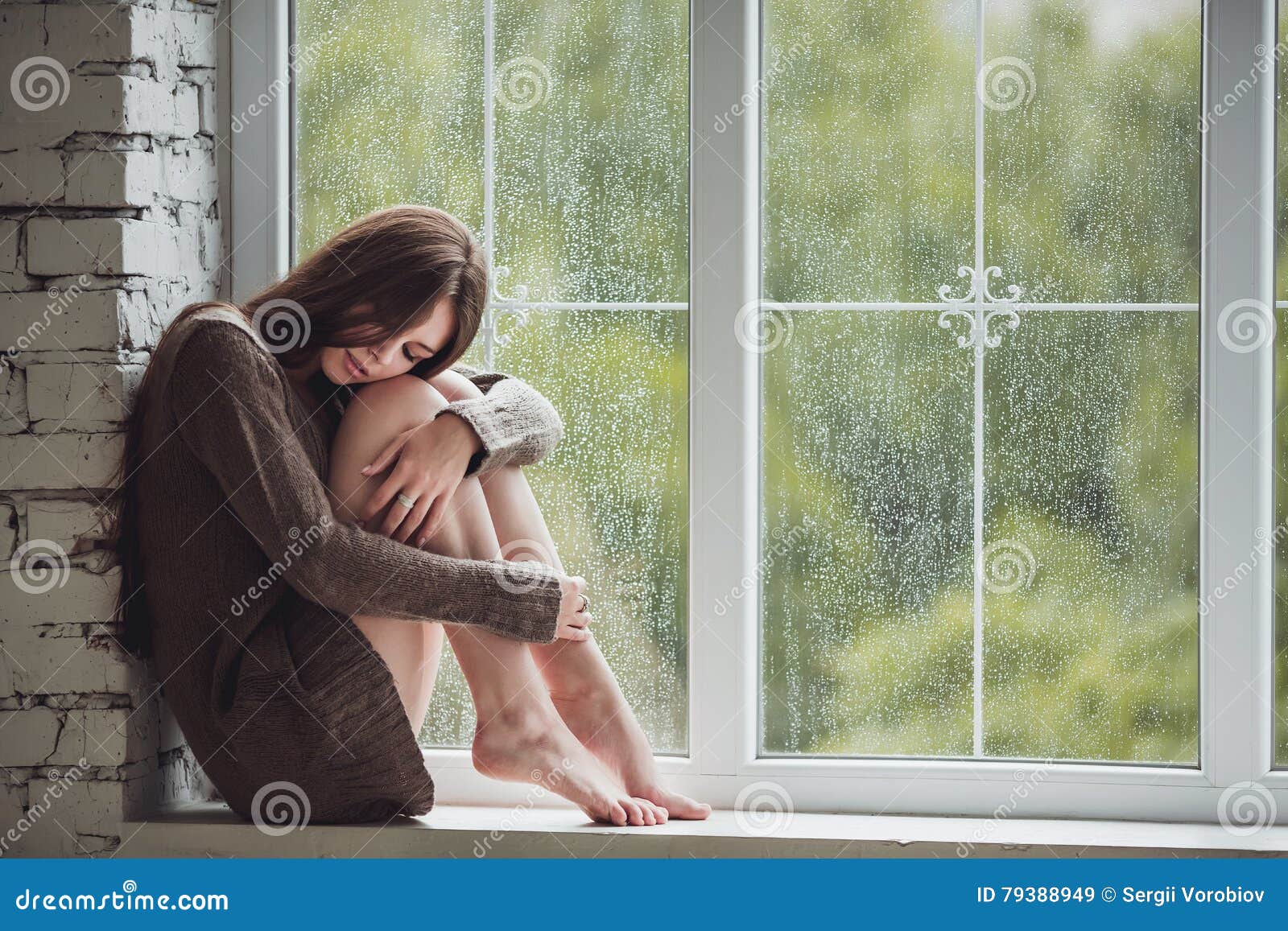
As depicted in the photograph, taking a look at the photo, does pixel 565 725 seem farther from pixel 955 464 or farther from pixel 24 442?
pixel 24 442

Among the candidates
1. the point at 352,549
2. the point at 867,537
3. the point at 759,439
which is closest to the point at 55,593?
the point at 352,549

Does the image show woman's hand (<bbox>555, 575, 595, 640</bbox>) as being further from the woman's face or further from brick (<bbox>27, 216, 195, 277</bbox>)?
brick (<bbox>27, 216, 195, 277</bbox>)

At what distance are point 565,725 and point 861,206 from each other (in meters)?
1.00

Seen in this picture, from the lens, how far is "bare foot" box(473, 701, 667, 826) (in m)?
1.91

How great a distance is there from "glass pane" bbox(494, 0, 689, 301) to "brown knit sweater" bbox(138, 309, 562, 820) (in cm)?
41

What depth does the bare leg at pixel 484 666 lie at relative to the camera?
6.25ft

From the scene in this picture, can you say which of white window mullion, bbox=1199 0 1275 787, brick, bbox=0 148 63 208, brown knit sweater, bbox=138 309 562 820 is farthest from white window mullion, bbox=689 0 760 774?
brick, bbox=0 148 63 208

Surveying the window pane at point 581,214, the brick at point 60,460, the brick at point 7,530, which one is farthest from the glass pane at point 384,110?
the brick at point 7,530

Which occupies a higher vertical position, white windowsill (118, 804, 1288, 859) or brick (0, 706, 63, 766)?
brick (0, 706, 63, 766)

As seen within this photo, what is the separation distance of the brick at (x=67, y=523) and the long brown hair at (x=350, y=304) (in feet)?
0.09

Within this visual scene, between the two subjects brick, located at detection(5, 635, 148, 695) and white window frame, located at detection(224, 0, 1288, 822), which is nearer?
brick, located at detection(5, 635, 148, 695)

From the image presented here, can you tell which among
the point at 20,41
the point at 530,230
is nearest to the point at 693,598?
the point at 530,230

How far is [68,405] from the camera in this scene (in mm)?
1954

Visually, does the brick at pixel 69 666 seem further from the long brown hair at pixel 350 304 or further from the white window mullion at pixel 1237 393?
the white window mullion at pixel 1237 393
